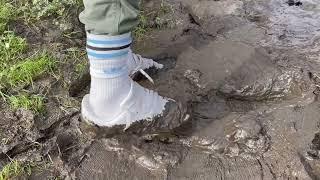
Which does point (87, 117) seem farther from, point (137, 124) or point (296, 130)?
point (296, 130)

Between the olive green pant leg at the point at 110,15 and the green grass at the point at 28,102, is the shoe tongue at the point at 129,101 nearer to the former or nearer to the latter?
the olive green pant leg at the point at 110,15

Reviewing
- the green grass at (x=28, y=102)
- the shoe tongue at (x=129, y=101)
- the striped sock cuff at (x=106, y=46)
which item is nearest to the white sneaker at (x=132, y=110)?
the shoe tongue at (x=129, y=101)

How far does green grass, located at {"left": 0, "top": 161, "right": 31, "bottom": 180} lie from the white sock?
43cm

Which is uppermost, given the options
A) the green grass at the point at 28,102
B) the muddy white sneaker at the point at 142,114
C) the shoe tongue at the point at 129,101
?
the shoe tongue at the point at 129,101

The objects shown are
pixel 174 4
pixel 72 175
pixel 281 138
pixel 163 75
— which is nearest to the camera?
pixel 72 175

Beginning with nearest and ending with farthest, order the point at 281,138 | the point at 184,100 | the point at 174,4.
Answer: the point at 281,138, the point at 184,100, the point at 174,4

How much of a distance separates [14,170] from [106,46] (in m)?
0.74

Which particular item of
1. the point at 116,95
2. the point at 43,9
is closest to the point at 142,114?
the point at 116,95

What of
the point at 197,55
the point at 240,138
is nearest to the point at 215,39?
the point at 197,55

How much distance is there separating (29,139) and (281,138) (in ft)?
4.19

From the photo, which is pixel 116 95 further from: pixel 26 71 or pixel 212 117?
pixel 26 71

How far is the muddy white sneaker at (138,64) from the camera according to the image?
2.51 m

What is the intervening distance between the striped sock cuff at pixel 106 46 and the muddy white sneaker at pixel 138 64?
0.47 meters

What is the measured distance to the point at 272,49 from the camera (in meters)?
2.90
